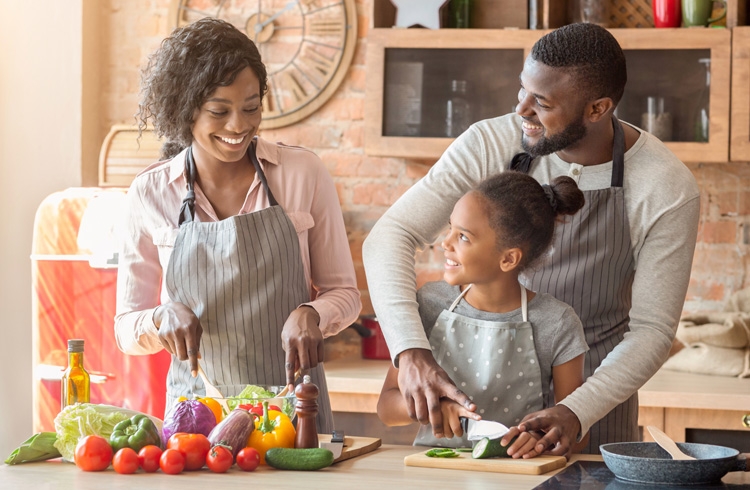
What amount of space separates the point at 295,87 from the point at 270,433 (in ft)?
7.43

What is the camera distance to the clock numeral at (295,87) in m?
3.71

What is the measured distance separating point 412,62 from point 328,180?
1.42 metres

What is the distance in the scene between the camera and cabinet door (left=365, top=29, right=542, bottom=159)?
3.32 m

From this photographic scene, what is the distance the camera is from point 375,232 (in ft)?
6.14

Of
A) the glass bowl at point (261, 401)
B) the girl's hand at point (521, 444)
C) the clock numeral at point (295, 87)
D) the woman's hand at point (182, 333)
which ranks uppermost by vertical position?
the clock numeral at point (295, 87)

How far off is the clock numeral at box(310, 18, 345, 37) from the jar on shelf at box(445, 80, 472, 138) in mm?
571

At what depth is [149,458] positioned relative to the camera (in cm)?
154

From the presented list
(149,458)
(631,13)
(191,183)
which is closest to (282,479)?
(149,458)

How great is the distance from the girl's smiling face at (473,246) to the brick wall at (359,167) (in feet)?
5.71

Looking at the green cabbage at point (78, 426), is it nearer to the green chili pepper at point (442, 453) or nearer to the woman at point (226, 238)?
the woman at point (226, 238)

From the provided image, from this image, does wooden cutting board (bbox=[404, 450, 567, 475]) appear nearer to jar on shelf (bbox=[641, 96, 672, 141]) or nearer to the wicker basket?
jar on shelf (bbox=[641, 96, 672, 141])

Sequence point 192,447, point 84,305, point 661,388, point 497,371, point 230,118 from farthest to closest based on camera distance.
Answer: point 84,305, point 661,388, point 230,118, point 497,371, point 192,447

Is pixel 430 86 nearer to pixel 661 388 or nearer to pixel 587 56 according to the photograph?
pixel 661 388

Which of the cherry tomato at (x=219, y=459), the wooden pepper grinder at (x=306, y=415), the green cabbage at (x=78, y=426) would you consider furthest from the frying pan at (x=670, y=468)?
the green cabbage at (x=78, y=426)
